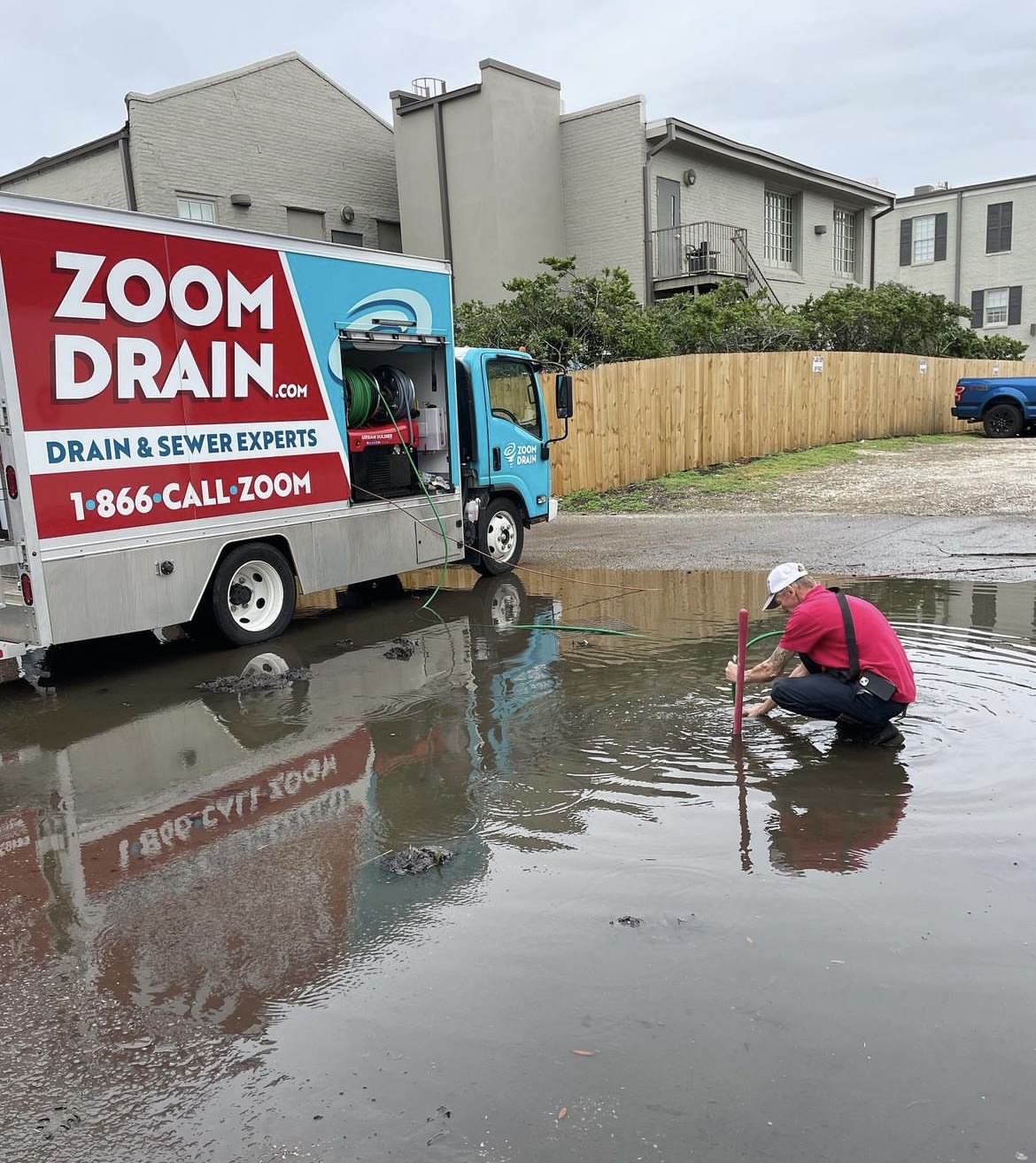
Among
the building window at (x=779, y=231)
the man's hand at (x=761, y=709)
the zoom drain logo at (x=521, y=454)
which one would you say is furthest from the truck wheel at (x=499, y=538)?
the building window at (x=779, y=231)

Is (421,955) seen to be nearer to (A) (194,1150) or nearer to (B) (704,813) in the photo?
(A) (194,1150)

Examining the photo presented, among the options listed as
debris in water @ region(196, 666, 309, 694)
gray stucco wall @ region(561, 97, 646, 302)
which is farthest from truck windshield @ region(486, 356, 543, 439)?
gray stucco wall @ region(561, 97, 646, 302)

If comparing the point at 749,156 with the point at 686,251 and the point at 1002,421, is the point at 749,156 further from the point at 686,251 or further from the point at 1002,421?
the point at 1002,421

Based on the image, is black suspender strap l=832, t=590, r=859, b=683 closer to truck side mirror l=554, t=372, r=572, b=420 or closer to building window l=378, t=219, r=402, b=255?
truck side mirror l=554, t=372, r=572, b=420

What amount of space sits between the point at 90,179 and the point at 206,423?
711 inches

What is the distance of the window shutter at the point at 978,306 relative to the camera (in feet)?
136

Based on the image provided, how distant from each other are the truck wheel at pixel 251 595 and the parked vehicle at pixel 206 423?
0.07 ft

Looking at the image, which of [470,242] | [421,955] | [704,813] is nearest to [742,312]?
[470,242]

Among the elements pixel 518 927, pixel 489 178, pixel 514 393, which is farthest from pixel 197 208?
pixel 518 927

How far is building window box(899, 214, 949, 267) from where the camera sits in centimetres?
4178

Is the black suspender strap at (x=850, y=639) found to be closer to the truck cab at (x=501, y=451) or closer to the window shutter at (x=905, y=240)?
the truck cab at (x=501, y=451)

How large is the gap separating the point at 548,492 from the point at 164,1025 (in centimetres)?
1028

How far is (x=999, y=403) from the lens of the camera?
2481 cm

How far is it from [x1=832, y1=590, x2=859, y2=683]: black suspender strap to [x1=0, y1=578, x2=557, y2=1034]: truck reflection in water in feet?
6.59
